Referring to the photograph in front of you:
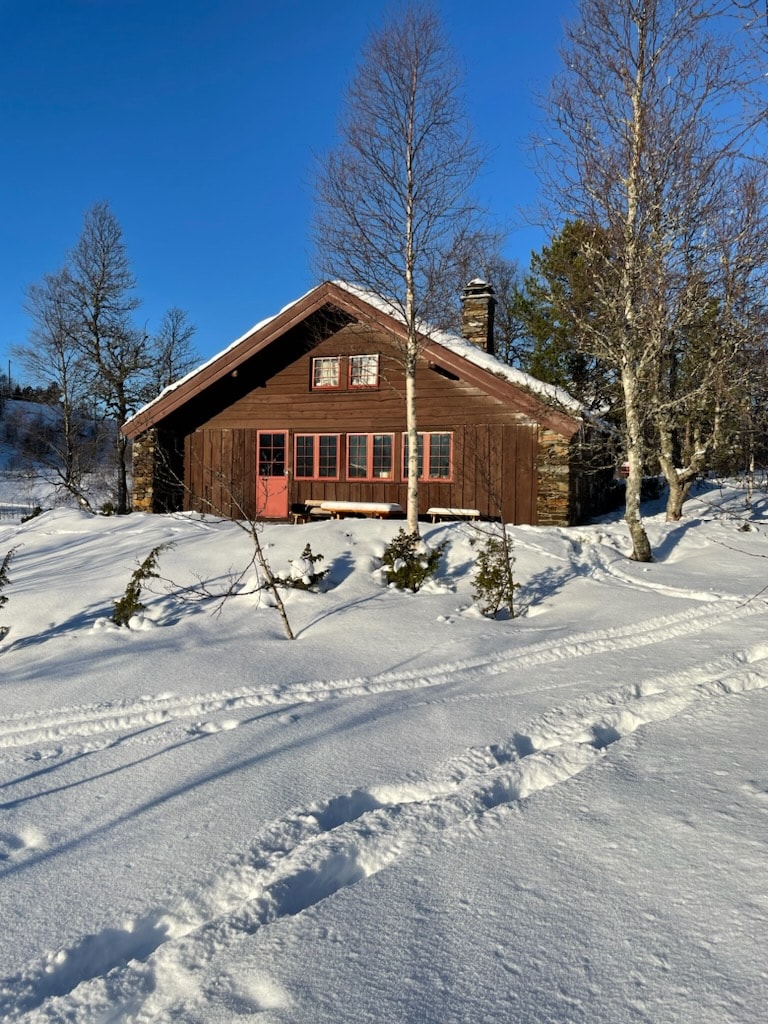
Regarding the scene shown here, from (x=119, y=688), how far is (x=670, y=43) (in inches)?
415

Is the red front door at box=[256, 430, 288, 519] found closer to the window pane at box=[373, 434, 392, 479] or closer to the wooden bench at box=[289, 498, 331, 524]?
the wooden bench at box=[289, 498, 331, 524]

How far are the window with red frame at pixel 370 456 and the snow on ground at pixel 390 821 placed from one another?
7.91 meters

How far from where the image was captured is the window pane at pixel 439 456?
13484 mm

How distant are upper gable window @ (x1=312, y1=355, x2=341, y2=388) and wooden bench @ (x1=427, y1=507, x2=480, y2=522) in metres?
3.83

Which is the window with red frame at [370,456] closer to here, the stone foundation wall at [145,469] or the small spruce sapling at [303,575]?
the stone foundation wall at [145,469]

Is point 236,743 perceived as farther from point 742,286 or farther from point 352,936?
point 742,286

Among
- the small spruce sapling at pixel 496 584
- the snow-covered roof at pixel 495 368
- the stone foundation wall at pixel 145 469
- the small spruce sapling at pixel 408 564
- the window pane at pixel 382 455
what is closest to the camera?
the small spruce sapling at pixel 496 584

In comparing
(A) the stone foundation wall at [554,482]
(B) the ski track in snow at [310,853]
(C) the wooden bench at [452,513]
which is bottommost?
(B) the ski track in snow at [310,853]

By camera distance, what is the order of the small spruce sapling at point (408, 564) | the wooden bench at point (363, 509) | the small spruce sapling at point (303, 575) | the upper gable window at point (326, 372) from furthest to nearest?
the upper gable window at point (326, 372) < the wooden bench at point (363, 509) < the small spruce sapling at point (408, 564) < the small spruce sapling at point (303, 575)

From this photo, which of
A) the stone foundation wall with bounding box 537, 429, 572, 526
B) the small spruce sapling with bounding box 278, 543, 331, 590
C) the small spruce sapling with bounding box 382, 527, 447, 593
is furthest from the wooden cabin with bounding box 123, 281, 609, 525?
the small spruce sapling with bounding box 278, 543, 331, 590

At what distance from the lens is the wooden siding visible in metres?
12.9

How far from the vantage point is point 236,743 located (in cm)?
375

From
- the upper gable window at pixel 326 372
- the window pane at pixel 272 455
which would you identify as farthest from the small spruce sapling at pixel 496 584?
the window pane at pixel 272 455

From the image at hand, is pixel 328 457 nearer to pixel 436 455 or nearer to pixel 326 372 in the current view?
pixel 326 372
